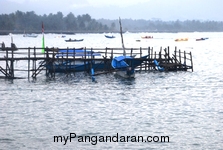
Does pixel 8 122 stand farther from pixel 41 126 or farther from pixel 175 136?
pixel 175 136

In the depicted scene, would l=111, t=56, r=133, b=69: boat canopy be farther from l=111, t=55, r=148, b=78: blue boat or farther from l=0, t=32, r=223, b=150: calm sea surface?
l=0, t=32, r=223, b=150: calm sea surface

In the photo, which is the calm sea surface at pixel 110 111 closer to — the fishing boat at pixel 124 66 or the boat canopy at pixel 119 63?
the fishing boat at pixel 124 66

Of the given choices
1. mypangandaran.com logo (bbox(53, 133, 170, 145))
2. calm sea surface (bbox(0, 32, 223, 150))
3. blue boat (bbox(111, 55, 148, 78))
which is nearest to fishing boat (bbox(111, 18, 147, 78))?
blue boat (bbox(111, 55, 148, 78))

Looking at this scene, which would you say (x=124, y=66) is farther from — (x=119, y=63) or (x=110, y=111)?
(x=110, y=111)

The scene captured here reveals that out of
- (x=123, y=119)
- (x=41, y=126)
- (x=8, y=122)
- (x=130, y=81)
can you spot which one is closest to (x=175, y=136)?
(x=123, y=119)

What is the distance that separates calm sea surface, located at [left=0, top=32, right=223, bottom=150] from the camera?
26.8 m

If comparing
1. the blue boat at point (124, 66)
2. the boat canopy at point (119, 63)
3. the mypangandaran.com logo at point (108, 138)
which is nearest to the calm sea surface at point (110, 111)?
the mypangandaran.com logo at point (108, 138)

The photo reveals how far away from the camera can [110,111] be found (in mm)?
35000

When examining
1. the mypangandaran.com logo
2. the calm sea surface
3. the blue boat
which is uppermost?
the blue boat

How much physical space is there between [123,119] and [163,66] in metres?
25.9

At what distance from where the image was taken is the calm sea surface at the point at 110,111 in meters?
26.8

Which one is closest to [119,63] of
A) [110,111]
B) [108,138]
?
[110,111]

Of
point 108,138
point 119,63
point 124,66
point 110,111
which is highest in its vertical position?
point 119,63

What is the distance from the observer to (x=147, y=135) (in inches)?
1100
